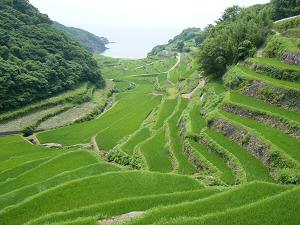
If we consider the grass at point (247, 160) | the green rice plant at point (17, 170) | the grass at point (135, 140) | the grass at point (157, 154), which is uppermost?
the grass at point (247, 160)

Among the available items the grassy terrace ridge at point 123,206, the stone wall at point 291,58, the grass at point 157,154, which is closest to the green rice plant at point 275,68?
the stone wall at point 291,58

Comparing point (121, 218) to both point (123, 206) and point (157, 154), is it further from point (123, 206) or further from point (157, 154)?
point (157, 154)

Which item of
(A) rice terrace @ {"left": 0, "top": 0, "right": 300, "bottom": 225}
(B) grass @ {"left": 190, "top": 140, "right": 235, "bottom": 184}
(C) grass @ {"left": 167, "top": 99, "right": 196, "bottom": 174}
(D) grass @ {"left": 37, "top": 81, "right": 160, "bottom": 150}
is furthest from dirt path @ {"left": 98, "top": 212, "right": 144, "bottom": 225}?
(D) grass @ {"left": 37, "top": 81, "right": 160, "bottom": 150}

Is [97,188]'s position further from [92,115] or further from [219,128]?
[92,115]

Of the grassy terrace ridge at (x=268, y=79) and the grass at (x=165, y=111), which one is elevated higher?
the grassy terrace ridge at (x=268, y=79)

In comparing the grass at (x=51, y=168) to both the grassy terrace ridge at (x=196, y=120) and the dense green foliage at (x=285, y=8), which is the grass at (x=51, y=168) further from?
the dense green foliage at (x=285, y=8)

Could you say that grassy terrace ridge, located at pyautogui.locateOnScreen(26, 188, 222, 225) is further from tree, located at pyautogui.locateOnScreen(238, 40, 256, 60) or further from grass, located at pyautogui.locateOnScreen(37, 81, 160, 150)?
tree, located at pyautogui.locateOnScreen(238, 40, 256, 60)
